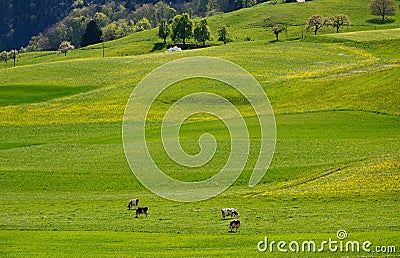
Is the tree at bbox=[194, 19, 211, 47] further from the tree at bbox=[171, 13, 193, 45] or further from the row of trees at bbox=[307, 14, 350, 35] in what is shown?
the row of trees at bbox=[307, 14, 350, 35]

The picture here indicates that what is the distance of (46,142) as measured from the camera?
223 feet

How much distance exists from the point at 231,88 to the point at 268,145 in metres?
35.3

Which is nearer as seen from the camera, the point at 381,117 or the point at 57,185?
the point at 57,185

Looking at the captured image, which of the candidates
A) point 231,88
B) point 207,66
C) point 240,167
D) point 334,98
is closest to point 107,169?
point 240,167

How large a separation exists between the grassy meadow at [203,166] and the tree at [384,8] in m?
71.3

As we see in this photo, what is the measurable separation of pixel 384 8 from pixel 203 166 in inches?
5838

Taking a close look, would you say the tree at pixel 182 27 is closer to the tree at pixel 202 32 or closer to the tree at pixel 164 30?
the tree at pixel 202 32

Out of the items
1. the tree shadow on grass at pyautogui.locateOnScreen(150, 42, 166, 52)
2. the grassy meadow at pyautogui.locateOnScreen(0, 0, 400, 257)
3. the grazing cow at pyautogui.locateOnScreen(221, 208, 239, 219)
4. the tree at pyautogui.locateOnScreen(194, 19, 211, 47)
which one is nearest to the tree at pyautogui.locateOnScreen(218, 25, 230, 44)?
the tree at pyautogui.locateOnScreen(194, 19, 211, 47)

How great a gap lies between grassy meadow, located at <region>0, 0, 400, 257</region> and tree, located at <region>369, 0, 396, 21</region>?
234 ft

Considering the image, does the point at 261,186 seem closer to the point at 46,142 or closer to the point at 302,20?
the point at 46,142

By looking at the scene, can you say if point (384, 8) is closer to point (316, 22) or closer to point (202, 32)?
point (316, 22)

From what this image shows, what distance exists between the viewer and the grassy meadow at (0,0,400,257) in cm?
3133

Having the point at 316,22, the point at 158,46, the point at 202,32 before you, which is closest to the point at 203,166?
the point at 202,32

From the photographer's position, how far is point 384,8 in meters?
189
